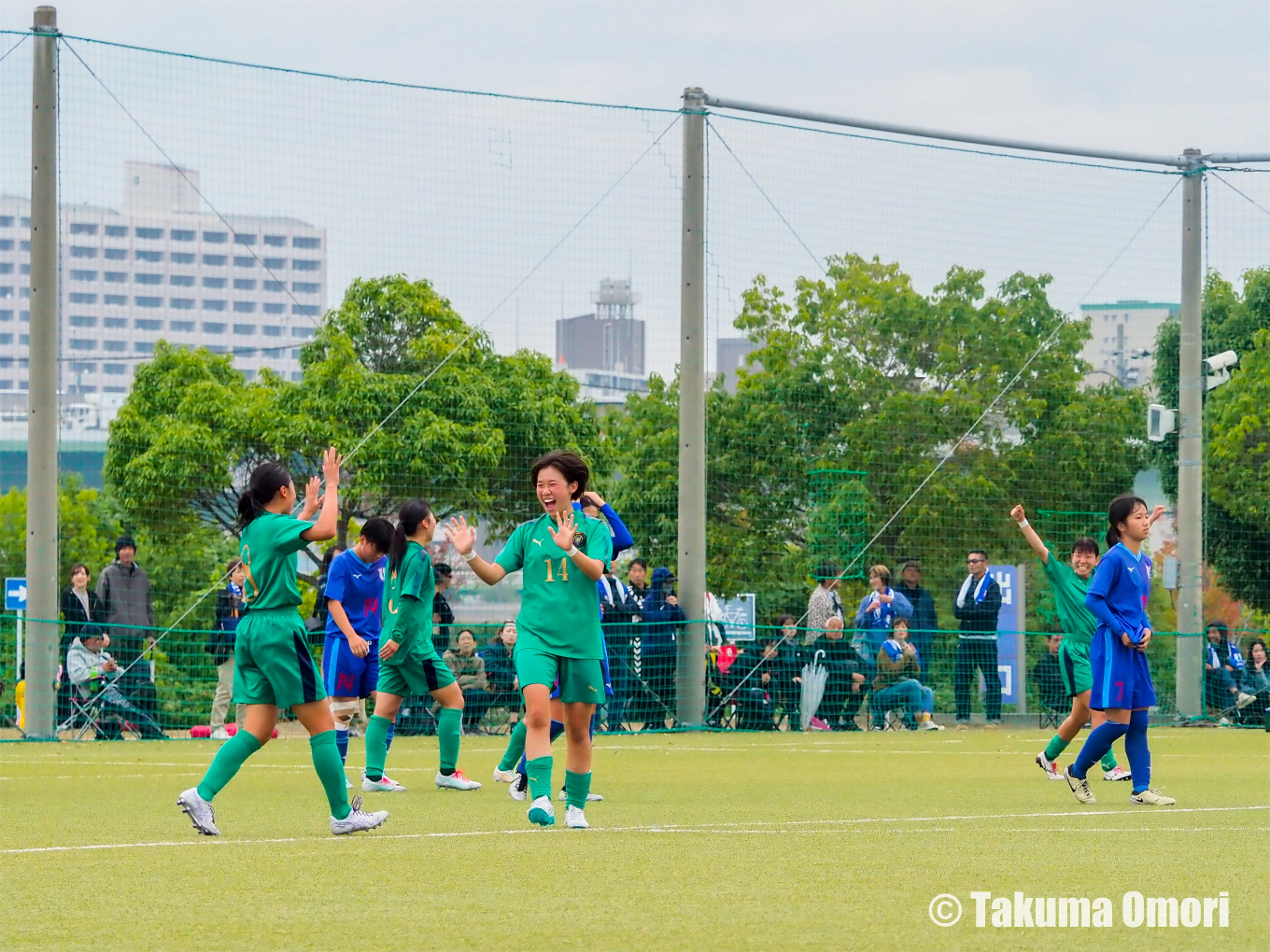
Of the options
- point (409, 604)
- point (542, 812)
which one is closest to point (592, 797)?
point (409, 604)

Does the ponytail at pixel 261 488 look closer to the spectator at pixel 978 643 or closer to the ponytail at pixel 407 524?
the ponytail at pixel 407 524

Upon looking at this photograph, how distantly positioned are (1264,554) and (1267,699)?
12.3 ft

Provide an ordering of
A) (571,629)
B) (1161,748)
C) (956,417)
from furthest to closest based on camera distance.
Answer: (956,417)
(1161,748)
(571,629)

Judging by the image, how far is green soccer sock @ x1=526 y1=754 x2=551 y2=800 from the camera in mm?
8070

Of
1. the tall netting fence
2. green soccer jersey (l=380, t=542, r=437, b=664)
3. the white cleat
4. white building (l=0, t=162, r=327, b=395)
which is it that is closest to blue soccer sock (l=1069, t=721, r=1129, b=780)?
the white cleat

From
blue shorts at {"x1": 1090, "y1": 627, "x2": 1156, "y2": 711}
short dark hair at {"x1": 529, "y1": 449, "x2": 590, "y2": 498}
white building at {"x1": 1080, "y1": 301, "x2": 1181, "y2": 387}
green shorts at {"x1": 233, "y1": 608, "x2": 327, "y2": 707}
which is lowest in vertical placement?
blue shorts at {"x1": 1090, "y1": 627, "x2": 1156, "y2": 711}

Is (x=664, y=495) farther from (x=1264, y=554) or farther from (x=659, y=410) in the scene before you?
(x=1264, y=554)

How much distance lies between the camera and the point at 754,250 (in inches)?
830

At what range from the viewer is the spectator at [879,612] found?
62.7 feet

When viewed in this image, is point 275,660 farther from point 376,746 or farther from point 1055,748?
point 1055,748

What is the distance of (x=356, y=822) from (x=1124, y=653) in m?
4.39

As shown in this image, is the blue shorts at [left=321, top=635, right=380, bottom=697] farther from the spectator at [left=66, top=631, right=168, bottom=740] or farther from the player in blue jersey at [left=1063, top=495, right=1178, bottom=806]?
the spectator at [left=66, top=631, right=168, bottom=740]

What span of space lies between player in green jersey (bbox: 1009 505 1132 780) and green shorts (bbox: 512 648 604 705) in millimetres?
3906

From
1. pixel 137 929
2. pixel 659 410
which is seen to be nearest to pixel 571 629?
pixel 137 929
